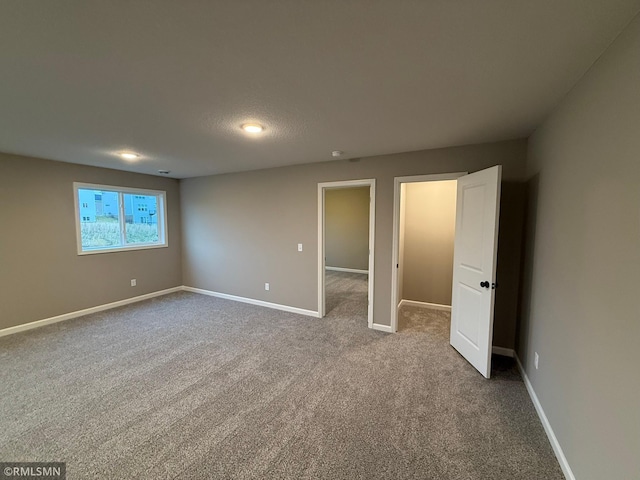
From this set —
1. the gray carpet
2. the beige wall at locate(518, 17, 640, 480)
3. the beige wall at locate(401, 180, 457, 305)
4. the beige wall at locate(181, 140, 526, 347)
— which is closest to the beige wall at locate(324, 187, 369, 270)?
the beige wall at locate(401, 180, 457, 305)

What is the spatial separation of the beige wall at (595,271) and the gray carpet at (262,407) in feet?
1.55

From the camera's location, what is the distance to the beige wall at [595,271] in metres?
1.12

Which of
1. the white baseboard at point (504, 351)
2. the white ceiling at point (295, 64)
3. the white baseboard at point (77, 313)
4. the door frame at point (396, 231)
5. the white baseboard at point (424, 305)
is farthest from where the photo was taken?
the white baseboard at point (424, 305)

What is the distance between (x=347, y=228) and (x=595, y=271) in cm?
630

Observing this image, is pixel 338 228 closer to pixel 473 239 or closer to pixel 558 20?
pixel 473 239

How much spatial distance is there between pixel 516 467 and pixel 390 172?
3017mm

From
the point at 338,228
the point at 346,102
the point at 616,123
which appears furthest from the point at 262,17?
the point at 338,228

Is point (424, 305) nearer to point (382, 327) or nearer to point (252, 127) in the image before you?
point (382, 327)

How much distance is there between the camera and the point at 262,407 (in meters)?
2.15

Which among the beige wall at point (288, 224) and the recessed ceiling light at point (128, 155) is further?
the recessed ceiling light at point (128, 155)

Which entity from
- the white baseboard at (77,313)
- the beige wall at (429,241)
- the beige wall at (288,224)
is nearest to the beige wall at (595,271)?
the beige wall at (288,224)

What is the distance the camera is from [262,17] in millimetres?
1118

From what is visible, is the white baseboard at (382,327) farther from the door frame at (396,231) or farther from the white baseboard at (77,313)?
the white baseboard at (77,313)

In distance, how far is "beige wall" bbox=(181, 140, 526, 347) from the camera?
2.99 metres
